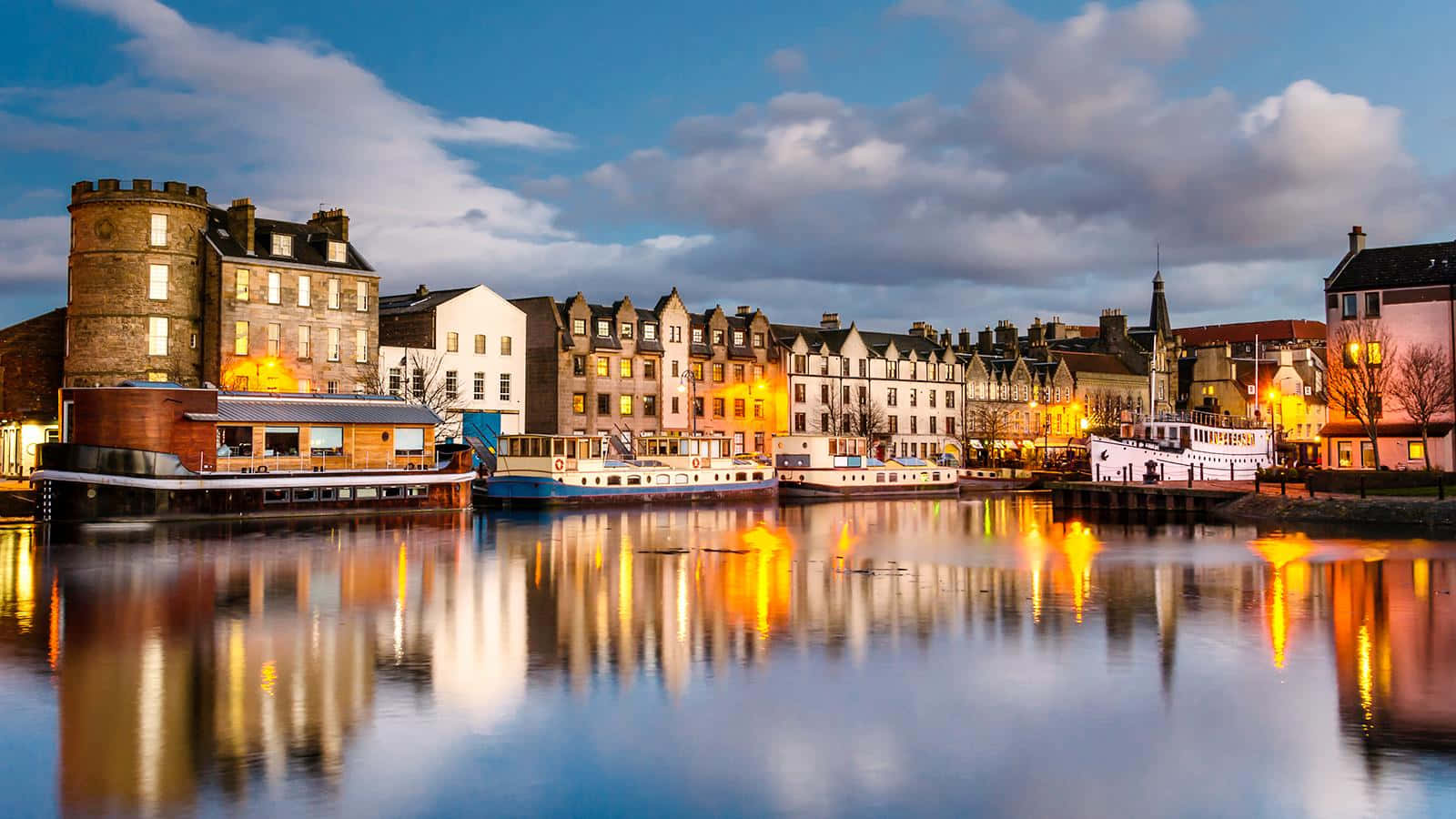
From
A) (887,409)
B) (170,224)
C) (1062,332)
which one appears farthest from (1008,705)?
(1062,332)

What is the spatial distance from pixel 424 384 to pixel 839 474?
83.6ft

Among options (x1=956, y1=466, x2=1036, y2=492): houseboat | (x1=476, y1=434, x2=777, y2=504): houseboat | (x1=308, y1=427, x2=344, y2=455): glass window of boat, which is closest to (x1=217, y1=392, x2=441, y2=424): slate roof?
(x1=308, y1=427, x2=344, y2=455): glass window of boat

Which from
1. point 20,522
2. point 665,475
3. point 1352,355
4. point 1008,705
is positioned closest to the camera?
point 1008,705

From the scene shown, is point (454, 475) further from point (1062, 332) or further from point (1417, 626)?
point (1062, 332)

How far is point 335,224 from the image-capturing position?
239 feet

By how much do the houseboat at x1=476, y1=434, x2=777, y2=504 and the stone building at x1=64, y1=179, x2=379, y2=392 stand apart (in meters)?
12.1

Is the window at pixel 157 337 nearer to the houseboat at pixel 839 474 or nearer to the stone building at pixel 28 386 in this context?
the stone building at pixel 28 386

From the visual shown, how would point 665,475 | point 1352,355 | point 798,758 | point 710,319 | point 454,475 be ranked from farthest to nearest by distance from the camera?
point 710,319, point 665,475, point 1352,355, point 454,475, point 798,758

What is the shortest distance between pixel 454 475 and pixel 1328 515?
36.3 metres

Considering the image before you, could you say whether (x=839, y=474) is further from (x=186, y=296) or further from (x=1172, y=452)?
(x=186, y=296)

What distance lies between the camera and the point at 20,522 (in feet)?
160

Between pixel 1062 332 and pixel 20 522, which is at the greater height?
pixel 1062 332

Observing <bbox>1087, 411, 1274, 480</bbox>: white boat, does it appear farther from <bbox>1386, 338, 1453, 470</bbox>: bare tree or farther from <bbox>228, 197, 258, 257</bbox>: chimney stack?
<bbox>228, 197, 258, 257</bbox>: chimney stack

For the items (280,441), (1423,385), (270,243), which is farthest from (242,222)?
(1423,385)
